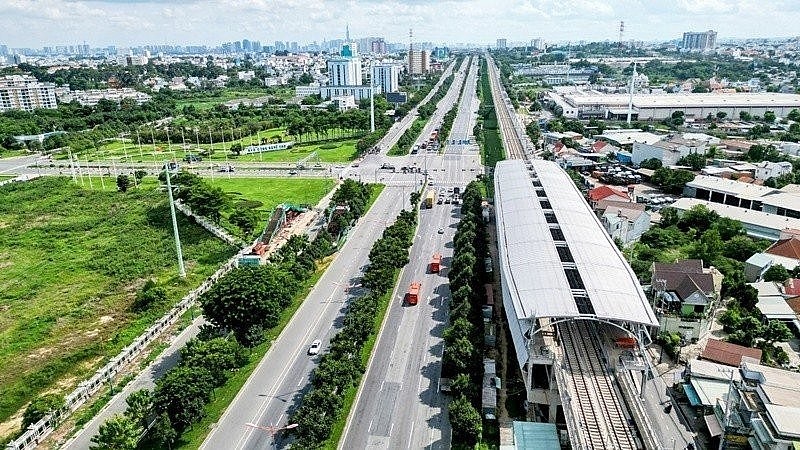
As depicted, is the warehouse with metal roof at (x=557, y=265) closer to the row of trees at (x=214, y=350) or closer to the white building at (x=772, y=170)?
the row of trees at (x=214, y=350)

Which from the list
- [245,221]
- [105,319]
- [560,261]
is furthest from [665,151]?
[105,319]

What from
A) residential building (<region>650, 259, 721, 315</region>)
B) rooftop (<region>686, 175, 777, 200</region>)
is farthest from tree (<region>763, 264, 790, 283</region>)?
rooftop (<region>686, 175, 777, 200</region>)

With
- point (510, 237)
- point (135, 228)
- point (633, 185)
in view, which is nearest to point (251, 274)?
point (510, 237)

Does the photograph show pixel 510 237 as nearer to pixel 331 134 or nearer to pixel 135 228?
pixel 135 228

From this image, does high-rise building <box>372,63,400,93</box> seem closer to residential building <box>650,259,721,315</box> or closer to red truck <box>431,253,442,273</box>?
red truck <box>431,253,442,273</box>

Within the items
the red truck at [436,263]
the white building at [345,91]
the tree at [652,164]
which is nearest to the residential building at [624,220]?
the red truck at [436,263]

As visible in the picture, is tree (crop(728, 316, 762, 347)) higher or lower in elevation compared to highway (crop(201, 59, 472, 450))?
higher

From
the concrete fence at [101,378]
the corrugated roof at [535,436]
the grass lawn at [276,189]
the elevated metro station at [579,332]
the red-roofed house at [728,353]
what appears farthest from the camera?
the grass lawn at [276,189]
